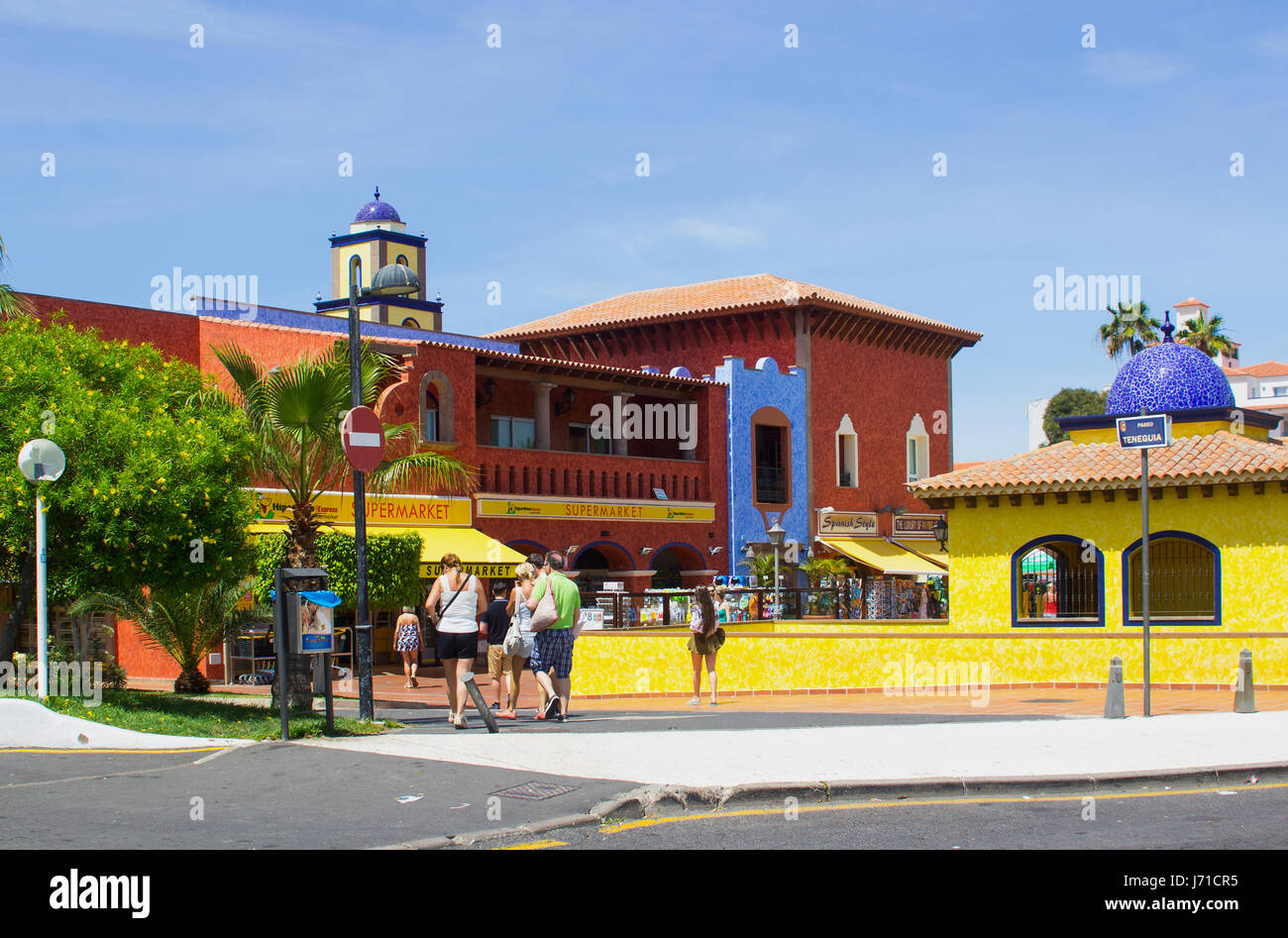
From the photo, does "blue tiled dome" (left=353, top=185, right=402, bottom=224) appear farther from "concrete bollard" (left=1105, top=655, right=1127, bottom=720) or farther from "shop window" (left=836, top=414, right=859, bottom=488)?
"concrete bollard" (left=1105, top=655, right=1127, bottom=720)

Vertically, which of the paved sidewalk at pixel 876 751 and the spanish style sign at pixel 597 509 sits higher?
the spanish style sign at pixel 597 509

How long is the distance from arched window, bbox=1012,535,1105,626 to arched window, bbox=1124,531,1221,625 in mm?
458

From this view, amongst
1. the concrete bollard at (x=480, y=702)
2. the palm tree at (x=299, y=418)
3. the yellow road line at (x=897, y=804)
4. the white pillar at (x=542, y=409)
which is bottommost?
the yellow road line at (x=897, y=804)

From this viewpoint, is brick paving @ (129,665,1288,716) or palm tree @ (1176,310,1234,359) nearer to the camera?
brick paving @ (129,665,1288,716)

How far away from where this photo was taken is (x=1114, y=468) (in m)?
21.4

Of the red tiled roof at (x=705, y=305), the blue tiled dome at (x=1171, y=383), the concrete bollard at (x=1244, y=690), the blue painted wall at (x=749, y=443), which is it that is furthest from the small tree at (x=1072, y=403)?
the concrete bollard at (x=1244, y=690)

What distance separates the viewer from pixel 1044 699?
17078mm

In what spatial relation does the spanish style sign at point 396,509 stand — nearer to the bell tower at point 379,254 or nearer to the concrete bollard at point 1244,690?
the concrete bollard at point 1244,690

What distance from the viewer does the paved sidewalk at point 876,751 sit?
9.98 meters

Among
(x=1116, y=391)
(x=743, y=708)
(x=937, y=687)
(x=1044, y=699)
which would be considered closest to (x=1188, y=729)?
(x=1044, y=699)

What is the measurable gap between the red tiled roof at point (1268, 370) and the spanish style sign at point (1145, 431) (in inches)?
4023

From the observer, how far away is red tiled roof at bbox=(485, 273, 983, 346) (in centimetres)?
4191

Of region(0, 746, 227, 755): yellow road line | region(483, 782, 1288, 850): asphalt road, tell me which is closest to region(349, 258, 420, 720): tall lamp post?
region(0, 746, 227, 755): yellow road line

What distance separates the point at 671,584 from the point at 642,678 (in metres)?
17.2
